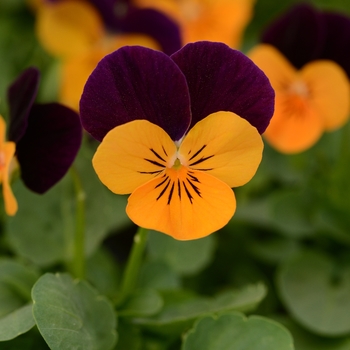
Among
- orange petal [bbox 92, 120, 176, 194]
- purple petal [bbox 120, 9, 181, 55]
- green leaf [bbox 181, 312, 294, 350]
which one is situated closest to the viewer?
orange petal [bbox 92, 120, 176, 194]

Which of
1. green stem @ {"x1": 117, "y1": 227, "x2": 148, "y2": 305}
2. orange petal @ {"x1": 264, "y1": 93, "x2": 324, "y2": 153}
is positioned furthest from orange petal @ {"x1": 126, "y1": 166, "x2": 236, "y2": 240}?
orange petal @ {"x1": 264, "y1": 93, "x2": 324, "y2": 153}

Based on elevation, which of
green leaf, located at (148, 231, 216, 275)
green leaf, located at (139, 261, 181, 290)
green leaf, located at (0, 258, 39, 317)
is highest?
green leaf, located at (0, 258, 39, 317)

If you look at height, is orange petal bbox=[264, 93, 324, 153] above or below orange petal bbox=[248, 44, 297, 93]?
below

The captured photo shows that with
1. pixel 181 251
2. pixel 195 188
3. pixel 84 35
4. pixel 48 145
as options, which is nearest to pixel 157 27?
pixel 84 35

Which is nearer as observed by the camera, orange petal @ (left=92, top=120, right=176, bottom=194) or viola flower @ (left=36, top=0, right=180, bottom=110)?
orange petal @ (left=92, top=120, right=176, bottom=194)

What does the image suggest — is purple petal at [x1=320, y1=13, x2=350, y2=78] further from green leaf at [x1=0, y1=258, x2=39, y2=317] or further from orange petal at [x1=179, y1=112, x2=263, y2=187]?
green leaf at [x1=0, y1=258, x2=39, y2=317]

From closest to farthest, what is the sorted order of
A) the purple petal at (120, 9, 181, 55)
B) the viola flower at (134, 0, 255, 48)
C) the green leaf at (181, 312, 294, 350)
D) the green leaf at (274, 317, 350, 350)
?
the green leaf at (181, 312, 294, 350), the green leaf at (274, 317, 350, 350), the purple petal at (120, 9, 181, 55), the viola flower at (134, 0, 255, 48)
